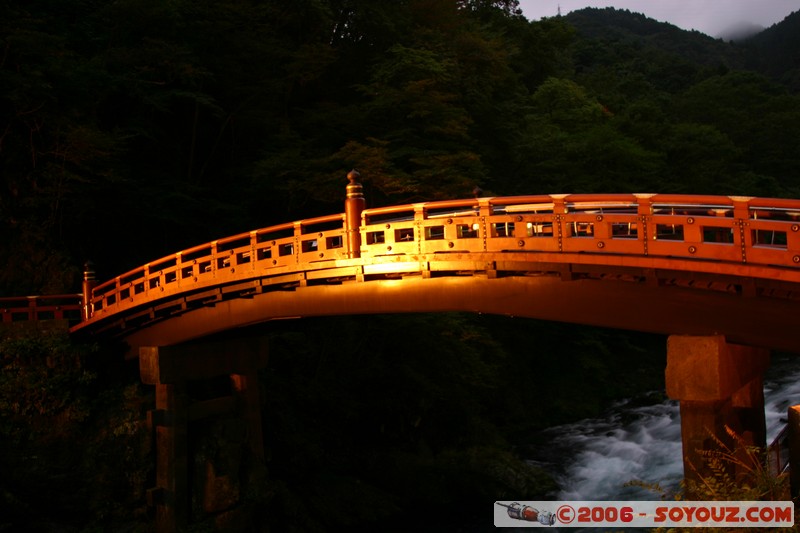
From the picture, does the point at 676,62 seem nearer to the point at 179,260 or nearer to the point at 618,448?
the point at 618,448

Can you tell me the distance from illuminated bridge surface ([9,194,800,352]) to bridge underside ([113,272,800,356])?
0.02 meters

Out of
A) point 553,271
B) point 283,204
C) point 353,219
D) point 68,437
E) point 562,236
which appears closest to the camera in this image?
point 562,236

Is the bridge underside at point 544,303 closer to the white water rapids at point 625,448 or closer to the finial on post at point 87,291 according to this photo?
the finial on post at point 87,291

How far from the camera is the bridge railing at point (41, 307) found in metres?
21.4

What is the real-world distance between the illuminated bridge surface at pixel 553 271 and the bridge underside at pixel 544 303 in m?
0.02

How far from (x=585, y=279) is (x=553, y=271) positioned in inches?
20.3

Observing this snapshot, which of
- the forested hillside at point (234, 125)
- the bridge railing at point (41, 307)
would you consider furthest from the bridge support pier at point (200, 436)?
the forested hillside at point (234, 125)

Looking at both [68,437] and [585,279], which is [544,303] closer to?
[585,279]

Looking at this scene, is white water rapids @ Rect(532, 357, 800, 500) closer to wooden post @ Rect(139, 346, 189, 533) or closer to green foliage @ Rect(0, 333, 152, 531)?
wooden post @ Rect(139, 346, 189, 533)

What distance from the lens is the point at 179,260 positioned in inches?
735

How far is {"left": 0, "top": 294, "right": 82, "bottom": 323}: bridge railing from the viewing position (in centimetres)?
2136

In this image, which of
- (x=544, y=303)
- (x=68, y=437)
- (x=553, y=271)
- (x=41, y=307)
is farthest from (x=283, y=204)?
(x=553, y=271)

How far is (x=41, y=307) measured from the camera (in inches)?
859

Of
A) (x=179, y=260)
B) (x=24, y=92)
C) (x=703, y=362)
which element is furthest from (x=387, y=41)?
(x=703, y=362)
